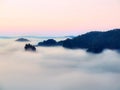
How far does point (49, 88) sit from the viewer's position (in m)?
86.6

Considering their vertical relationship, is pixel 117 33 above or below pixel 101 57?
above

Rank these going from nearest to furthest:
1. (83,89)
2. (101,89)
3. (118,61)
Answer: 1. (83,89)
2. (101,89)
3. (118,61)

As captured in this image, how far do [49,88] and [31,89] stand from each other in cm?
702

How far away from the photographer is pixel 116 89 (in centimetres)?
8312

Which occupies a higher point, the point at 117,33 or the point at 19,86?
the point at 117,33

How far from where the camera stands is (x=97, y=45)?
646 ft

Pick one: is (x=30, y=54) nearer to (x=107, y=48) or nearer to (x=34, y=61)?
(x=34, y=61)

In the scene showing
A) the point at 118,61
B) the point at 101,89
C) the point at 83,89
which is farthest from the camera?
the point at 118,61

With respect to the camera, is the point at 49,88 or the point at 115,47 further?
the point at 115,47

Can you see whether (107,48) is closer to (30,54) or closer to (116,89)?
(30,54)

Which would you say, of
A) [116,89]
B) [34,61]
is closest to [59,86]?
[116,89]

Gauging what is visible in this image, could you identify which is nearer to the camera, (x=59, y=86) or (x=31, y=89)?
(x=31, y=89)

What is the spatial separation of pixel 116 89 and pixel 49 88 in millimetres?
23826

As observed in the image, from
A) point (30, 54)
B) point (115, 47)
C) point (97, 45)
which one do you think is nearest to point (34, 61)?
point (30, 54)
